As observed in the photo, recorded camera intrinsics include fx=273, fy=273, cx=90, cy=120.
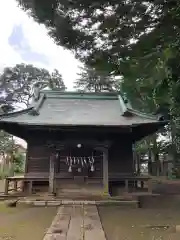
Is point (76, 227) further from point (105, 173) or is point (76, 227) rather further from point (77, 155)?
point (77, 155)

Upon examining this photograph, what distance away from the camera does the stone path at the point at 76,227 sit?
5055 mm

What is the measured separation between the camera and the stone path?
199 inches

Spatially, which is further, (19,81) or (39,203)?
(19,81)

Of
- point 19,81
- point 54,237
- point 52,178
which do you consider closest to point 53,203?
point 52,178

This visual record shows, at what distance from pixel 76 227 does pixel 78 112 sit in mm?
7486

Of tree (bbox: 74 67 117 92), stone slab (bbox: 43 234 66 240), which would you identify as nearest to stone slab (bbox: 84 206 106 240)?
stone slab (bbox: 43 234 66 240)

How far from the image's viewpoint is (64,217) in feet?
23.7

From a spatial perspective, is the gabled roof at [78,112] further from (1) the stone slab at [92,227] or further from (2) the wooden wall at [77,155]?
(1) the stone slab at [92,227]

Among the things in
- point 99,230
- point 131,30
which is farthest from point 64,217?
point 131,30

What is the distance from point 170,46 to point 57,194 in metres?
7.73

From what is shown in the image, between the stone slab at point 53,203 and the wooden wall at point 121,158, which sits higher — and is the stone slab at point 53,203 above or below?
below

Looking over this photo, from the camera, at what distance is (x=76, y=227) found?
19.3ft

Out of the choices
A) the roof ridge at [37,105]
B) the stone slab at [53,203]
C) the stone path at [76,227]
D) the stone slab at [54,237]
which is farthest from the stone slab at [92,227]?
the roof ridge at [37,105]

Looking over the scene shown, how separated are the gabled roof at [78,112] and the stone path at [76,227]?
3.85 metres
